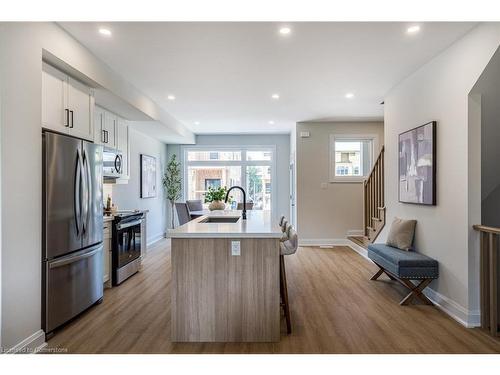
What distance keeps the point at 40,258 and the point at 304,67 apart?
10.9ft

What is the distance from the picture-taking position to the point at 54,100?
300 cm

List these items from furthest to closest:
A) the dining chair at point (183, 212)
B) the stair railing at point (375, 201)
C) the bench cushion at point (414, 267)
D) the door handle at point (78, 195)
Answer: the dining chair at point (183, 212) < the stair railing at point (375, 201) < the bench cushion at point (414, 267) < the door handle at point (78, 195)

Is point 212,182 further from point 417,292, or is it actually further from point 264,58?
point 417,292

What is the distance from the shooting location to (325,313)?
3375 millimetres

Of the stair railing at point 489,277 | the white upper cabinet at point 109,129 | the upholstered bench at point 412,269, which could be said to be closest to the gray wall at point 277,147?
the white upper cabinet at point 109,129

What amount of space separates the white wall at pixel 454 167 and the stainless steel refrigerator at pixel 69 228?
356cm

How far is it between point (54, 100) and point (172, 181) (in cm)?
589

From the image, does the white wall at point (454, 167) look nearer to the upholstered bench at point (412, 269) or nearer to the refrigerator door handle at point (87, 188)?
the upholstered bench at point (412, 269)

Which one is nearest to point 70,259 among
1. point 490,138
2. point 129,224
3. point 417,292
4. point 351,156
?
point 129,224

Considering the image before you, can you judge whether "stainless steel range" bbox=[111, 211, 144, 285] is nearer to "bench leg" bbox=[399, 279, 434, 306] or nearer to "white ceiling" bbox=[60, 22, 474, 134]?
"white ceiling" bbox=[60, 22, 474, 134]

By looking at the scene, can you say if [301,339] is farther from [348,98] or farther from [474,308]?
[348,98]

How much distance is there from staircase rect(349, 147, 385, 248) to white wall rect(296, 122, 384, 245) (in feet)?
2.76

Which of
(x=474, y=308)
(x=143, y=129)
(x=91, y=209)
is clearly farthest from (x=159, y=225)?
(x=474, y=308)

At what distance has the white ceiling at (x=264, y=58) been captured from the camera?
305cm
